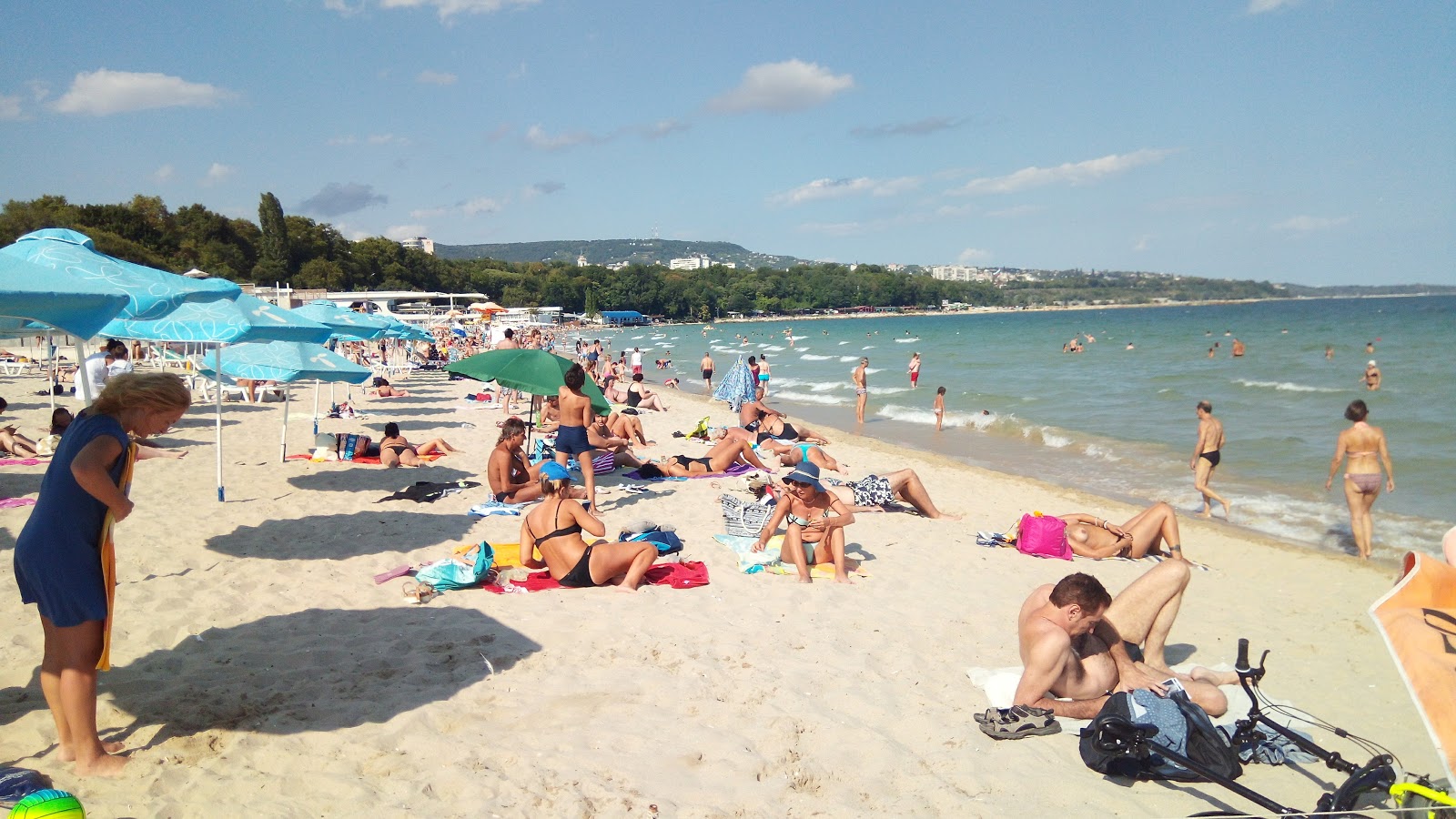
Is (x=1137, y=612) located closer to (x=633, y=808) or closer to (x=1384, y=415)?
(x=633, y=808)

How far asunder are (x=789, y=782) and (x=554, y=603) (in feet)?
7.29

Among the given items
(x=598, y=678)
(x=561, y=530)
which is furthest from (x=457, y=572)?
(x=598, y=678)

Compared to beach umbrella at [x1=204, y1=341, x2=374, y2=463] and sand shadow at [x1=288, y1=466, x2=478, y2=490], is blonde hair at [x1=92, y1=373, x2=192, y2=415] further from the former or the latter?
beach umbrella at [x1=204, y1=341, x2=374, y2=463]

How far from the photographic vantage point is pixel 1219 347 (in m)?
39.7

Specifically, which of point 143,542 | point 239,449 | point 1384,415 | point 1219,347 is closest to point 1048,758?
point 143,542

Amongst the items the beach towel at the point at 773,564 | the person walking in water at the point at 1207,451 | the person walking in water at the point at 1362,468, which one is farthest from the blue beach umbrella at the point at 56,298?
the person walking in water at the point at 1207,451

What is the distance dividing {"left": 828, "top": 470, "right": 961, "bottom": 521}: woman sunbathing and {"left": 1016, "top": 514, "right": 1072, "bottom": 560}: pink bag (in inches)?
50.1

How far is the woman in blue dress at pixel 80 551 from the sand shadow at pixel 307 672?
343 mm

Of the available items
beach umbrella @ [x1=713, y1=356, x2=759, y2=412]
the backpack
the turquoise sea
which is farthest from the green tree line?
the backpack

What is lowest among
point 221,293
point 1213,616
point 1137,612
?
point 1213,616

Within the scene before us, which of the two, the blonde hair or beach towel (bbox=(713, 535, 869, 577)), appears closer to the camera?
the blonde hair

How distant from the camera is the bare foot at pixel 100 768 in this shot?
2816 millimetres

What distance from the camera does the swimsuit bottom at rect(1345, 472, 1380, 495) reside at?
763 centimetres

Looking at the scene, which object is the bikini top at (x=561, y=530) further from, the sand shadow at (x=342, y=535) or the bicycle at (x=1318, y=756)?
the bicycle at (x=1318, y=756)
